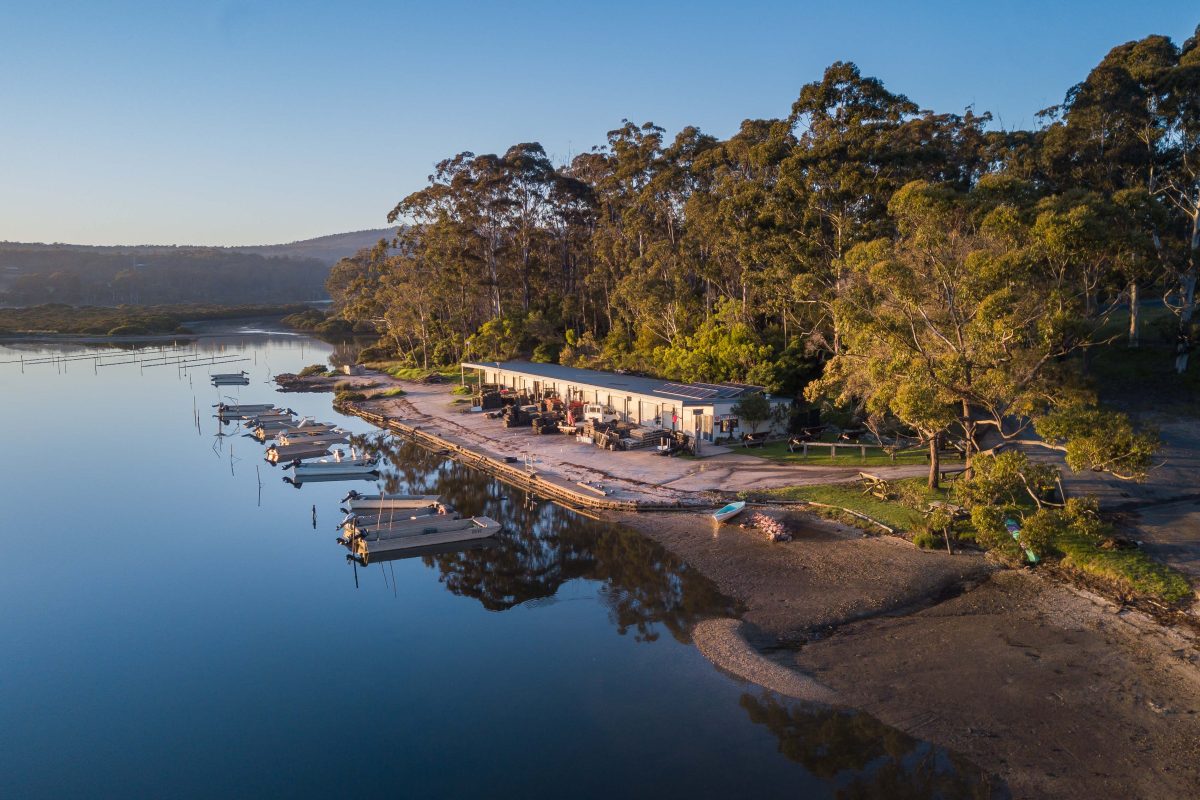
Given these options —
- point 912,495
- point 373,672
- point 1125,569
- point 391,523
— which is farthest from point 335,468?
point 1125,569

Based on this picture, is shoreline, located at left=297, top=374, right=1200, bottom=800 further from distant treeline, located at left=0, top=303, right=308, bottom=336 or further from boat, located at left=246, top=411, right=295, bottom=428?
distant treeline, located at left=0, top=303, right=308, bottom=336

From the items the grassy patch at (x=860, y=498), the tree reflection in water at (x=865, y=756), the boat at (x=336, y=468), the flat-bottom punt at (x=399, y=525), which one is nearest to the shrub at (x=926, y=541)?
the grassy patch at (x=860, y=498)

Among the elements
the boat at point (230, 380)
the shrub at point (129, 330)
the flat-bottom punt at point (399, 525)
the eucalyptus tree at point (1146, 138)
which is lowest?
the flat-bottom punt at point (399, 525)

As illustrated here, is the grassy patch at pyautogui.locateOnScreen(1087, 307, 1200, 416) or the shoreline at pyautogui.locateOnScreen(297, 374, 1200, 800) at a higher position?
the grassy patch at pyautogui.locateOnScreen(1087, 307, 1200, 416)

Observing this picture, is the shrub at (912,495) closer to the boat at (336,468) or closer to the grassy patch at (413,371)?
the boat at (336,468)

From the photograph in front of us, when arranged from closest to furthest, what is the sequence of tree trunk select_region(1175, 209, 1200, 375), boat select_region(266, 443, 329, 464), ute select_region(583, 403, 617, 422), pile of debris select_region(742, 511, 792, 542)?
pile of debris select_region(742, 511, 792, 542) → tree trunk select_region(1175, 209, 1200, 375) → boat select_region(266, 443, 329, 464) → ute select_region(583, 403, 617, 422)

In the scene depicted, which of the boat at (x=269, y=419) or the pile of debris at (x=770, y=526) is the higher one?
the boat at (x=269, y=419)

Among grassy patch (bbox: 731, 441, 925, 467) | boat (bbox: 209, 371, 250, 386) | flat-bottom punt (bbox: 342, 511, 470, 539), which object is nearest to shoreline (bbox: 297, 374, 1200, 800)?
grassy patch (bbox: 731, 441, 925, 467)
